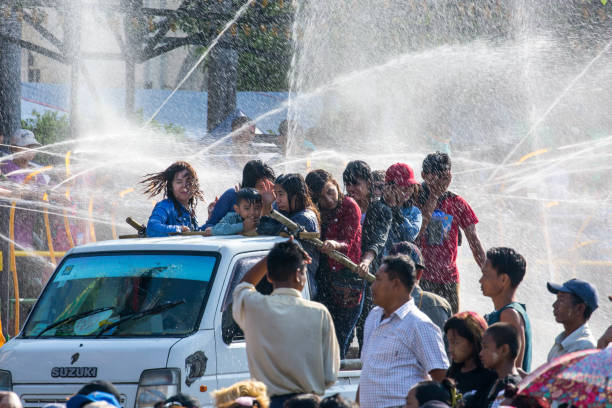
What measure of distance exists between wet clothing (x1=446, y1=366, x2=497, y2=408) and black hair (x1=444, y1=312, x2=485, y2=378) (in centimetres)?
1

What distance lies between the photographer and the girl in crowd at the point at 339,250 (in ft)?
21.5

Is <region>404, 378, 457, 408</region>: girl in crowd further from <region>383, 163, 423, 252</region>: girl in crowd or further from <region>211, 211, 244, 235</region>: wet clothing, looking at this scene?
<region>383, 163, 423, 252</region>: girl in crowd

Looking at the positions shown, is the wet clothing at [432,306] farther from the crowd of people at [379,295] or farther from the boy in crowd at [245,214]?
the boy in crowd at [245,214]

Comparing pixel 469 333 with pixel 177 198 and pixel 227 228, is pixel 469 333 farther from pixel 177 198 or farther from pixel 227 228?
pixel 177 198

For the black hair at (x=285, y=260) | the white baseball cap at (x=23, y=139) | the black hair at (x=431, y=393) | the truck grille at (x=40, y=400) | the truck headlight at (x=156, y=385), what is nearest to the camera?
the black hair at (x=431, y=393)

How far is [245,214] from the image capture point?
6.64 meters

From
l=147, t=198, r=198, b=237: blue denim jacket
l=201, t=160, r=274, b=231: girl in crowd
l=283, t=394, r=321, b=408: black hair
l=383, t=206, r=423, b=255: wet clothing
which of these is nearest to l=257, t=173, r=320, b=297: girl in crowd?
l=201, t=160, r=274, b=231: girl in crowd

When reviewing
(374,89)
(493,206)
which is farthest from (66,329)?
(374,89)

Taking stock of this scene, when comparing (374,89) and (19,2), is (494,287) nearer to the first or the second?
(19,2)

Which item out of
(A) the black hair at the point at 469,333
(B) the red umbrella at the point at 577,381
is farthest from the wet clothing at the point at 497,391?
(B) the red umbrella at the point at 577,381

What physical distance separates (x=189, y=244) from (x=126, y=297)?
1.64 feet

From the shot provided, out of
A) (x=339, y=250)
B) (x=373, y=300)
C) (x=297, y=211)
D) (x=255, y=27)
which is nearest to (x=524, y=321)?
(x=373, y=300)

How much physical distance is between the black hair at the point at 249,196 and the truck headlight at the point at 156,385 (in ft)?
5.41

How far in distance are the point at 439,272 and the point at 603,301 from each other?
274 inches
